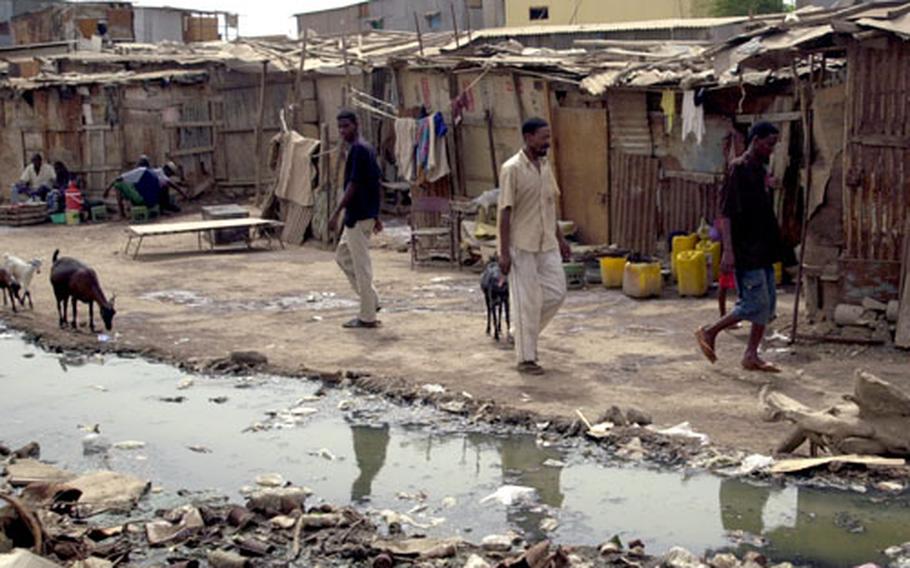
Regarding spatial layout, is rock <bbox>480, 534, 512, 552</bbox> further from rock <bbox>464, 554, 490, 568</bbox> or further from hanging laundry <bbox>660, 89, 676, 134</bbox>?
hanging laundry <bbox>660, 89, 676, 134</bbox>

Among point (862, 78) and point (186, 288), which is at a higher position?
point (862, 78)

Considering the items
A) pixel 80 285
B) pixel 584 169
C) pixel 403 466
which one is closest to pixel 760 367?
pixel 403 466

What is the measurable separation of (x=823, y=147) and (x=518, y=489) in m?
6.15

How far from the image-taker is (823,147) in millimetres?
11828

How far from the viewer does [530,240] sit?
31.0 ft

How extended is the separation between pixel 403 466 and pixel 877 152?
196 inches

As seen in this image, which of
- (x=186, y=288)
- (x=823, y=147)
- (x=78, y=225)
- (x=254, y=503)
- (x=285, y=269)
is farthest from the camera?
(x=78, y=225)

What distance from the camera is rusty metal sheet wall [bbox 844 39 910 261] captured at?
32.8 ft

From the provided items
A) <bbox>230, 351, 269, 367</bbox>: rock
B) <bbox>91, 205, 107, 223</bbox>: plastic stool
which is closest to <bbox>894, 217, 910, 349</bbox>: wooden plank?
<bbox>230, 351, 269, 367</bbox>: rock

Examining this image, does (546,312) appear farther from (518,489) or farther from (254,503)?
(254,503)

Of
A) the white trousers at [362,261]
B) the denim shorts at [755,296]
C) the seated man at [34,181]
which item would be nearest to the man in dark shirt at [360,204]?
the white trousers at [362,261]

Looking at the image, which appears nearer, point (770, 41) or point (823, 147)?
point (770, 41)

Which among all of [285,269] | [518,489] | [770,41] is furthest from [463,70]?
[518,489]

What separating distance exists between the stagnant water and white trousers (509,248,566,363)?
1.19m
